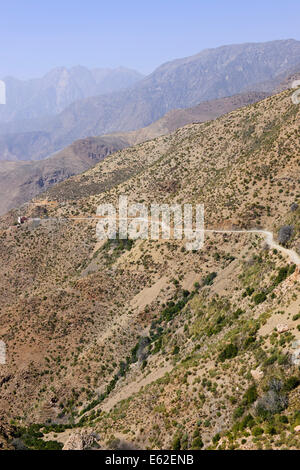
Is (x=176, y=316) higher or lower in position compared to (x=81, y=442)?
higher

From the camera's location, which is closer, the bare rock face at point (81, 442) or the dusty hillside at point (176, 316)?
the dusty hillside at point (176, 316)

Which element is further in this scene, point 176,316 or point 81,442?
point 176,316

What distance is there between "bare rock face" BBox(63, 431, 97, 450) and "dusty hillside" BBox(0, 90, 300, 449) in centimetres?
140

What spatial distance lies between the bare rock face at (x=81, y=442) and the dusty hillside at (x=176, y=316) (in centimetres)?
140

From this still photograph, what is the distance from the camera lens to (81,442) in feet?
106

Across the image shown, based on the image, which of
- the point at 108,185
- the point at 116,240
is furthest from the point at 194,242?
the point at 108,185

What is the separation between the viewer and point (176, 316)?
175 feet

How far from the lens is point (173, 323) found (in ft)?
172

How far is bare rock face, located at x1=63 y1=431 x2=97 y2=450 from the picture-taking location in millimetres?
32062

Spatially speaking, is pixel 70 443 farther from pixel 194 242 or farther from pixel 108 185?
pixel 108 185

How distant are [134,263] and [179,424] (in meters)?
37.7

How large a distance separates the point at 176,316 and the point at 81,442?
23.2 metres

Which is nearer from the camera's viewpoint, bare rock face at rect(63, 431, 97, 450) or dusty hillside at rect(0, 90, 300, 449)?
dusty hillside at rect(0, 90, 300, 449)

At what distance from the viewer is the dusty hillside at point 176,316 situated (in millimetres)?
29609
